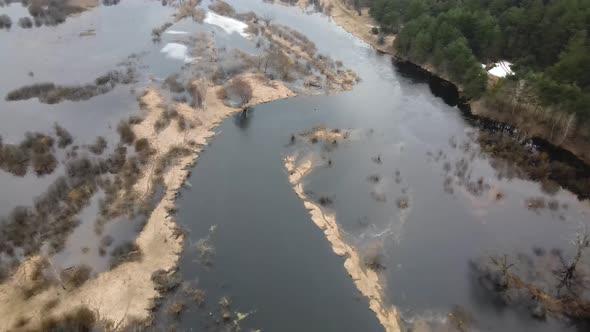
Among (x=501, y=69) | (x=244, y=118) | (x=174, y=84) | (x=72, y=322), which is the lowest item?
(x=72, y=322)

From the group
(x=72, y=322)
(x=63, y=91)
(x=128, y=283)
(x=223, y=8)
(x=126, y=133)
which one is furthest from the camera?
(x=223, y=8)

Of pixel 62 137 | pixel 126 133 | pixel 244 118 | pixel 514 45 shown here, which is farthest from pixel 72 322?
pixel 514 45

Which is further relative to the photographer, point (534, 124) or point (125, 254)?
point (534, 124)

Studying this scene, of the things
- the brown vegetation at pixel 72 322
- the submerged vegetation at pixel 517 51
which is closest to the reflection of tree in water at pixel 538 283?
the submerged vegetation at pixel 517 51

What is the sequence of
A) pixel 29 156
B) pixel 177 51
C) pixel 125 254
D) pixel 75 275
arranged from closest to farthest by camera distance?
1. pixel 75 275
2. pixel 125 254
3. pixel 29 156
4. pixel 177 51

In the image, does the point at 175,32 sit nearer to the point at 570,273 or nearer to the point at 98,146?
the point at 98,146

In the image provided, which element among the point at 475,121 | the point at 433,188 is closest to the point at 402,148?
the point at 433,188

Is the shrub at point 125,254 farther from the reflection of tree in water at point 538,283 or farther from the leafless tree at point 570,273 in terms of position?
the leafless tree at point 570,273
